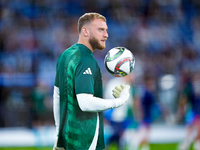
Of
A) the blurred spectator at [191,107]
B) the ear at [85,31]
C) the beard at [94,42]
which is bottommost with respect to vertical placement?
the blurred spectator at [191,107]

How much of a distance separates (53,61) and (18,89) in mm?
2330

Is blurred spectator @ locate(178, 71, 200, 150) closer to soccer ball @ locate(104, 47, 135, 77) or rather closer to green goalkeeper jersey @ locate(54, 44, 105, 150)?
soccer ball @ locate(104, 47, 135, 77)

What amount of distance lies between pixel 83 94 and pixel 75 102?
23 centimetres

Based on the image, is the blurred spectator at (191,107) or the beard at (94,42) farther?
the blurred spectator at (191,107)

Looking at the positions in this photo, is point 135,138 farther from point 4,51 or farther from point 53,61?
point 4,51

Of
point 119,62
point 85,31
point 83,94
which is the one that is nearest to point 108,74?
point 119,62

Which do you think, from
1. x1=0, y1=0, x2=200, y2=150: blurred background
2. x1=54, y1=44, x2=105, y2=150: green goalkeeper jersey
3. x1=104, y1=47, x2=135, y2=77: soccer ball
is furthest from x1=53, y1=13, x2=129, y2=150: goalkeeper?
x1=0, y1=0, x2=200, y2=150: blurred background

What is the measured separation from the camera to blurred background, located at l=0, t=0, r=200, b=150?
9617 mm

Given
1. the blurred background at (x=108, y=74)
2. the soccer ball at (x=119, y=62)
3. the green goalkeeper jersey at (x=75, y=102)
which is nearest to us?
the green goalkeeper jersey at (x=75, y=102)

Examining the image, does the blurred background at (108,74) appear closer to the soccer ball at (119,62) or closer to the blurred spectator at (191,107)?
the blurred spectator at (191,107)

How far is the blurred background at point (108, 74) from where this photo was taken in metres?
9.62

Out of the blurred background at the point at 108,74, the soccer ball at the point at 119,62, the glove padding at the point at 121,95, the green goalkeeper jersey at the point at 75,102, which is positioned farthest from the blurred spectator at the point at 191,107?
the green goalkeeper jersey at the point at 75,102

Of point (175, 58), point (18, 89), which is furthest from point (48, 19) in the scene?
point (175, 58)

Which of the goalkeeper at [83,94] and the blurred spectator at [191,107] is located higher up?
the goalkeeper at [83,94]
